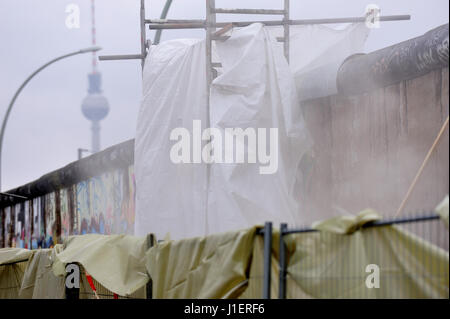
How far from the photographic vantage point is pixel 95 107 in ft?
319

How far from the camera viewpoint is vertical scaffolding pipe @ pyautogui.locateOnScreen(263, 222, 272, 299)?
5.94 metres

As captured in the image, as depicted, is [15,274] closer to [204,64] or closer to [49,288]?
[49,288]

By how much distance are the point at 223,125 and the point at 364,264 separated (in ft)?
17.0

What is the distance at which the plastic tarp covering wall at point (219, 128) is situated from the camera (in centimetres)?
1005

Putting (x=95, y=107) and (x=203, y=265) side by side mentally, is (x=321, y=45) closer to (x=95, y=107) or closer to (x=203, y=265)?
(x=203, y=265)

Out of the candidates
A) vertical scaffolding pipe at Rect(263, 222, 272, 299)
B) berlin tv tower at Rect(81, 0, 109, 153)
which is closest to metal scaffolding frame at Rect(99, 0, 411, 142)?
vertical scaffolding pipe at Rect(263, 222, 272, 299)

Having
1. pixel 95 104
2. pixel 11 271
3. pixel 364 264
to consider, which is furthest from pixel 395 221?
pixel 95 104

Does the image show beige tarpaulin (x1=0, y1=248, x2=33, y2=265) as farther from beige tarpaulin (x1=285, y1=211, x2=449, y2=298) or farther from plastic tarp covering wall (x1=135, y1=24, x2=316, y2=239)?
beige tarpaulin (x1=285, y1=211, x2=449, y2=298)

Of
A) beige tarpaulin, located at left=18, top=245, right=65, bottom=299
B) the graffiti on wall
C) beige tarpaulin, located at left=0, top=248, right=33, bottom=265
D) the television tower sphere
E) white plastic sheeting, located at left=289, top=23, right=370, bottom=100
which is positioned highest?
the television tower sphere

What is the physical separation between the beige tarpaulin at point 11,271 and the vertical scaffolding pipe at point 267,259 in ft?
19.2

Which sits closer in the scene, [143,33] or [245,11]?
[245,11]

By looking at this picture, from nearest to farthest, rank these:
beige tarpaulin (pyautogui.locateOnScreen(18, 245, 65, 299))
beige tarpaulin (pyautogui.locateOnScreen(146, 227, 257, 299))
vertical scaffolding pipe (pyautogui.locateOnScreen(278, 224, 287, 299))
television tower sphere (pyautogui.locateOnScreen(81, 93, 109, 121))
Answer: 1. vertical scaffolding pipe (pyautogui.locateOnScreen(278, 224, 287, 299))
2. beige tarpaulin (pyautogui.locateOnScreen(146, 227, 257, 299))
3. beige tarpaulin (pyautogui.locateOnScreen(18, 245, 65, 299))
4. television tower sphere (pyautogui.locateOnScreen(81, 93, 109, 121))

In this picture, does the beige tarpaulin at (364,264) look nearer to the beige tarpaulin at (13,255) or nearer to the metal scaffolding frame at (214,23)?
the metal scaffolding frame at (214,23)

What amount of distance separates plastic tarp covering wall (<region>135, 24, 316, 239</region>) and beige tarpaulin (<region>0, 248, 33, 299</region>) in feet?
5.31
